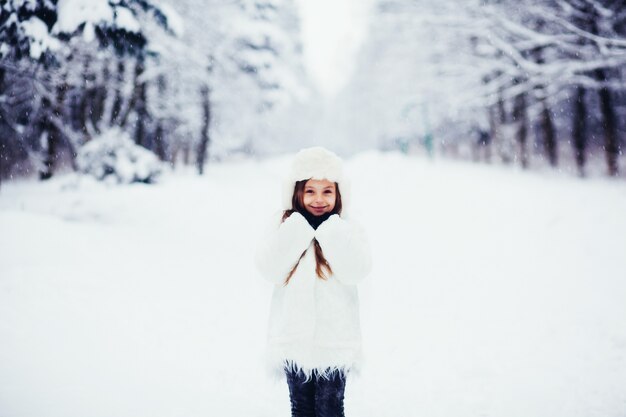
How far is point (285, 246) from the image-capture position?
210 cm

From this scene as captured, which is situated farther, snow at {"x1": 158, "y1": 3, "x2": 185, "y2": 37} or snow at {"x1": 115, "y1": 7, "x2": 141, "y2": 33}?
snow at {"x1": 158, "y1": 3, "x2": 185, "y2": 37}

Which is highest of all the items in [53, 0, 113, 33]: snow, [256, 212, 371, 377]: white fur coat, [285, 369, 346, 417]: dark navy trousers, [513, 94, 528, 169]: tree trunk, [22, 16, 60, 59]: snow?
[513, 94, 528, 169]: tree trunk

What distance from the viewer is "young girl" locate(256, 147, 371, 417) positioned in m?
2.11

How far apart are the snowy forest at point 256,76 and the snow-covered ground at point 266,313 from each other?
3123mm

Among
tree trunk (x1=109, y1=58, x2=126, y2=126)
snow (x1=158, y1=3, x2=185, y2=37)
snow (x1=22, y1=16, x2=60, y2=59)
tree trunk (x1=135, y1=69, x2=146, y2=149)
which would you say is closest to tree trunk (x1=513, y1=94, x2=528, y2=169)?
snow (x1=158, y1=3, x2=185, y2=37)

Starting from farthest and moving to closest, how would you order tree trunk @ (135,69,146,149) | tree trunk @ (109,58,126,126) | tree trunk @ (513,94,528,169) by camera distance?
tree trunk @ (513,94,528,169) → tree trunk @ (135,69,146,149) → tree trunk @ (109,58,126,126)

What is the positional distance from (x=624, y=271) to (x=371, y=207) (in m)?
6.73

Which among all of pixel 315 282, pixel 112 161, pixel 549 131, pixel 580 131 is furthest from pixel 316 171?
pixel 549 131

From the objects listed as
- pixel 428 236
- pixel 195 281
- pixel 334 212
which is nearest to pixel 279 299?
pixel 334 212

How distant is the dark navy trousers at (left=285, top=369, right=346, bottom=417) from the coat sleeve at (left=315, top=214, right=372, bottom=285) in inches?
24.9

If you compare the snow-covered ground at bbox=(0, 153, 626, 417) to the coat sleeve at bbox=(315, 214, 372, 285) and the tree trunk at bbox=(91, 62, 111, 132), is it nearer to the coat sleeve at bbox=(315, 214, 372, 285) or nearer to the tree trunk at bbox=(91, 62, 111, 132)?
the coat sleeve at bbox=(315, 214, 372, 285)

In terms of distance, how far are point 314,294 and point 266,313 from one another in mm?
3269

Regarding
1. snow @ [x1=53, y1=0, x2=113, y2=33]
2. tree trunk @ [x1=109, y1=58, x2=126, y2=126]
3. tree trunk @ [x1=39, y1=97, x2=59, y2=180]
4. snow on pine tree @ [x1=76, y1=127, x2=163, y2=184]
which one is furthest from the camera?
tree trunk @ [x1=109, y1=58, x2=126, y2=126]

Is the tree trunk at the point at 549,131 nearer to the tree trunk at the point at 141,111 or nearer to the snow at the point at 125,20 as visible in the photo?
the snow at the point at 125,20
